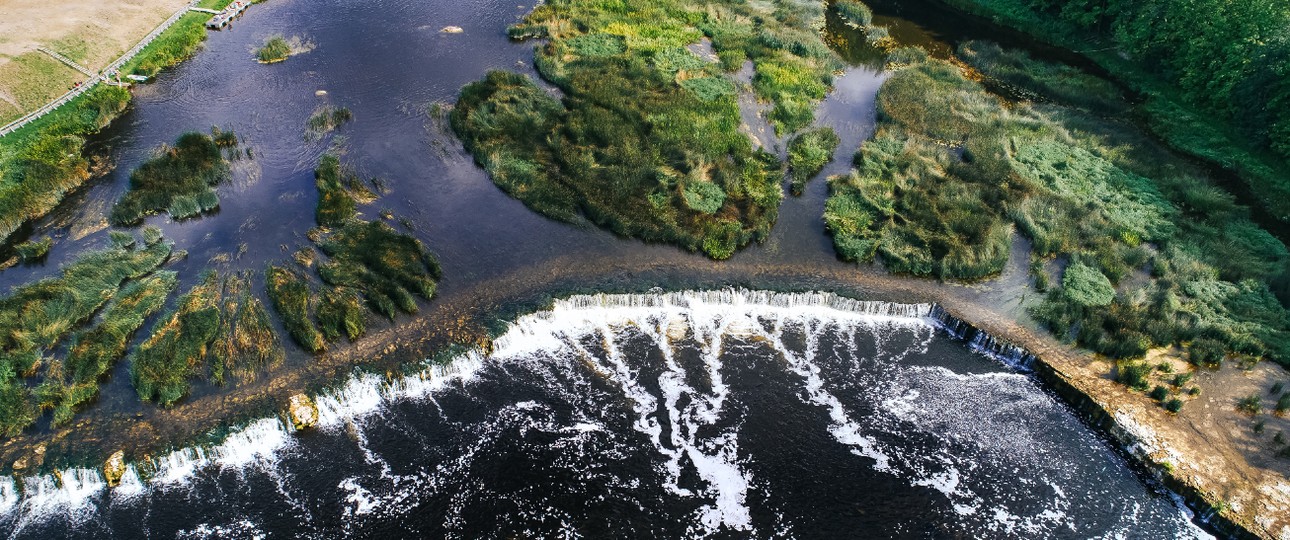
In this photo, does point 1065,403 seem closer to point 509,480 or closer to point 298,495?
point 509,480

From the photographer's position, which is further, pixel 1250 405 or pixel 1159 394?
pixel 1159 394

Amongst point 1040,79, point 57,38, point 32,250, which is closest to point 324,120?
point 32,250

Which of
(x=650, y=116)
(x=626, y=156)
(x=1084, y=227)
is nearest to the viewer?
(x=1084, y=227)

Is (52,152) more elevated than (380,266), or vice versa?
(52,152)

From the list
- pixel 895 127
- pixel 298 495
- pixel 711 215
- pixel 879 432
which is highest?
pixel 895 127

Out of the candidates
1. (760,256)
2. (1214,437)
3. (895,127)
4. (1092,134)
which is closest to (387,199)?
(760,256)

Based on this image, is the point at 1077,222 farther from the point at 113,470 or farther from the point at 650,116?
the point at 113,470

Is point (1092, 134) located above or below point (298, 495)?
above
